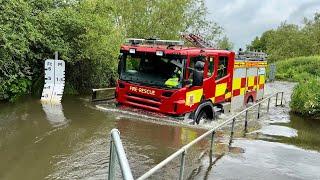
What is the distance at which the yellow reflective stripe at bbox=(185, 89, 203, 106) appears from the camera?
11.9m

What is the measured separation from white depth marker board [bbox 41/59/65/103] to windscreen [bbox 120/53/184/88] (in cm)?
370

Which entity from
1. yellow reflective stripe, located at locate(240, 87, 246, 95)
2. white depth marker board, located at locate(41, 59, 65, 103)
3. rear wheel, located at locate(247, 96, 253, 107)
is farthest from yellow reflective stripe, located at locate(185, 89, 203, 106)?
white depth marker board, located at locate(41, 59, 65, 103)

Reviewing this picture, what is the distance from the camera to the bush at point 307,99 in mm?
15625

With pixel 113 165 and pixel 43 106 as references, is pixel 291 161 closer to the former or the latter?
pixel 113 165

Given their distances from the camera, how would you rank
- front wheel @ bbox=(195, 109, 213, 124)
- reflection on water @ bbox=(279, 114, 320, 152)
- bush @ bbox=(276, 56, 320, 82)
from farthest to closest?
bush @ bbox=(276, 56, 320, 82) < front wheel @ bbox=(195, 109, 213, 124) < reflection on water @ bbox=(279, 114, 320, 152)

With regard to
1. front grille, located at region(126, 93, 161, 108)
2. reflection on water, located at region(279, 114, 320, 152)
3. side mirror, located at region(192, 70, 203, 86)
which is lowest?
reflection on water, located at region(279, 114, 320, 152)

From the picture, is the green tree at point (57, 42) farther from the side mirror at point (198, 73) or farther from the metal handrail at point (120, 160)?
the metal handrail at point (120, 160)

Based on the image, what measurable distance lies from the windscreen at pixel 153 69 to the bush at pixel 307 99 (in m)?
6.18

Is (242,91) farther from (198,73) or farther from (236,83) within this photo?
(198,73)

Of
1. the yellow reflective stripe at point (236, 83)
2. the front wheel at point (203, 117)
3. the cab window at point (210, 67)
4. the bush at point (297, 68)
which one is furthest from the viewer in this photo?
the bush at point (297, 68)

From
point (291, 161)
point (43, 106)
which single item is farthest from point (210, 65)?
point (43, 106)

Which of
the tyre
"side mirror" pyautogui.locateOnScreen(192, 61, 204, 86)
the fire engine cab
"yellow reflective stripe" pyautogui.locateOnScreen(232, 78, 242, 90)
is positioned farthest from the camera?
the tyre

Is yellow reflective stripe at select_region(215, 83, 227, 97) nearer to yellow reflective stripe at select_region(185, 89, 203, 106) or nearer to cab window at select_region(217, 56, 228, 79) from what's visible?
cab window at select_region(217, 56, 228, 79)

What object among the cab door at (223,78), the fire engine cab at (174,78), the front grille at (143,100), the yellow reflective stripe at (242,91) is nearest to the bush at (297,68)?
the yellow reflective stripe at (242,91)
